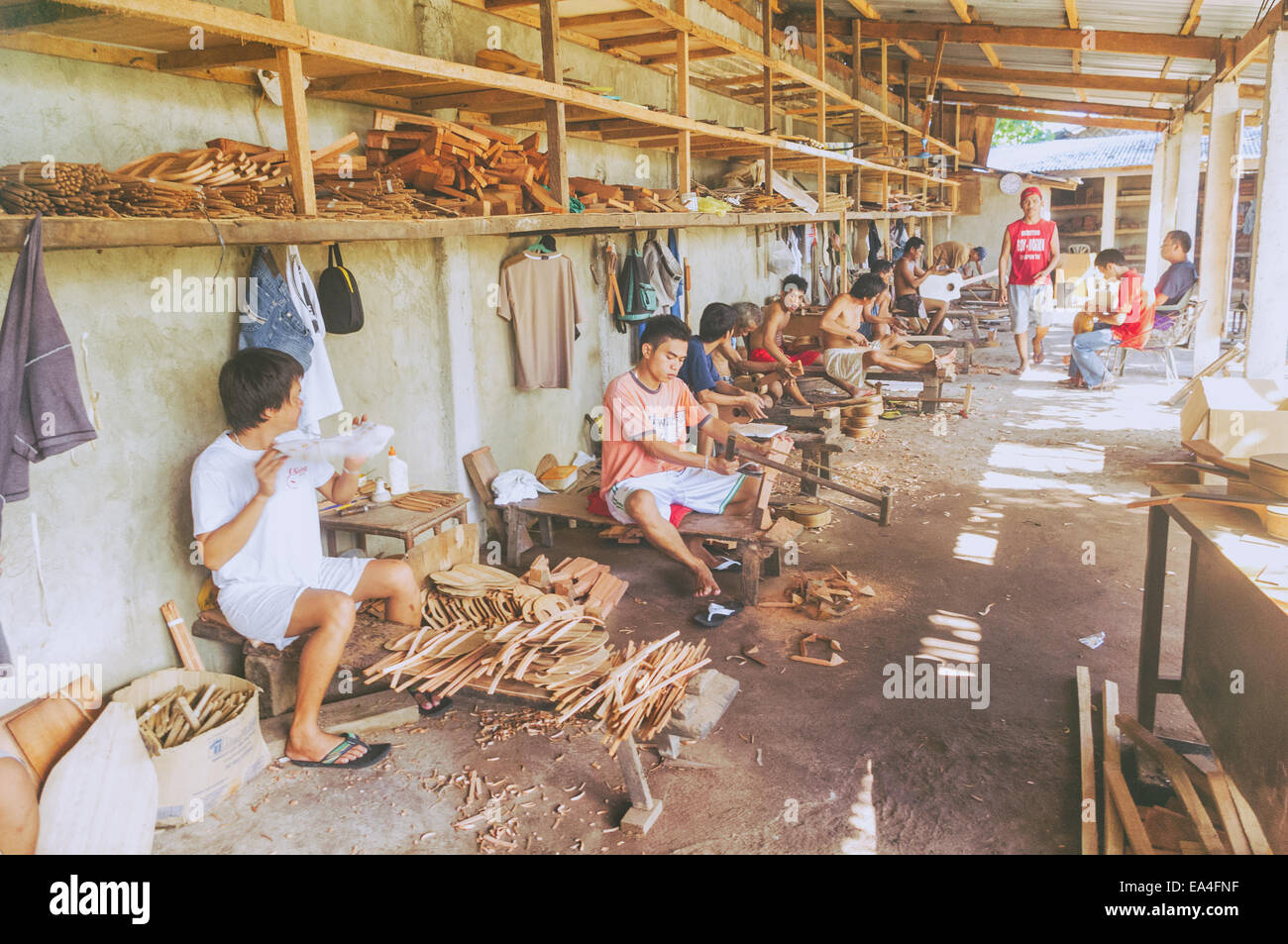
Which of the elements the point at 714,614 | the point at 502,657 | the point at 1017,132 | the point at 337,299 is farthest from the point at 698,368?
the point at 1017,132

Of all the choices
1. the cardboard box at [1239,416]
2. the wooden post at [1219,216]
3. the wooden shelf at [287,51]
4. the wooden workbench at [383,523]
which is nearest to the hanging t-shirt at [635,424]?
the wooden workbench at [383,523]

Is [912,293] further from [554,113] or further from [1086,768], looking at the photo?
[1086,768]

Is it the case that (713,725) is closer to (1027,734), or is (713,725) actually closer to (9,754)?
(1027,734)

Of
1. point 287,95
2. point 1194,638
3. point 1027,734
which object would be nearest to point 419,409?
point 287,95

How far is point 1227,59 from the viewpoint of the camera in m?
10.8

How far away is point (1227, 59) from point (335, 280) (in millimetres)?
10801

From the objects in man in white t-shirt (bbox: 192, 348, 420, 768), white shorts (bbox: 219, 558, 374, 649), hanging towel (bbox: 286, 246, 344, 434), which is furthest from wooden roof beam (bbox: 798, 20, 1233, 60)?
white shorts (bbox: 219, 558, 374, 649)

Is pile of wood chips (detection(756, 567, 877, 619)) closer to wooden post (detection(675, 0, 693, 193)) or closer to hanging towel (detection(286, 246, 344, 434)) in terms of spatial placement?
hanging towel (detection(286, 246, 344, 434))

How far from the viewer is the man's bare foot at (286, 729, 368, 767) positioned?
412 cm

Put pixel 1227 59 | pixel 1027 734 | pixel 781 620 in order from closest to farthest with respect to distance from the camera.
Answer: pixel 1027 734
pixel 781 620
pixel 1227 59

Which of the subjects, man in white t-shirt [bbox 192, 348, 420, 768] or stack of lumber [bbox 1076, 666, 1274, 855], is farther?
man in white t-shirt [bbox 192, 348, 420, 768]

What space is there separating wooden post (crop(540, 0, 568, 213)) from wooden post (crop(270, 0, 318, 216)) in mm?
2001

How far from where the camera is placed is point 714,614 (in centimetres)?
568

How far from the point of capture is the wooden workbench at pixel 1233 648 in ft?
9.68
